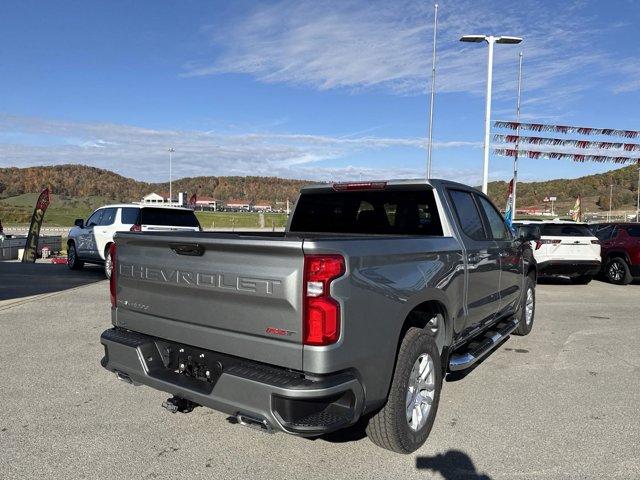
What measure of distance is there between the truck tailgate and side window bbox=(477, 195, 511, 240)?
3.07 m

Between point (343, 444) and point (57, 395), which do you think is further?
point (57, 395)

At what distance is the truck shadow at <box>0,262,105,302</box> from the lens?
9922 mm

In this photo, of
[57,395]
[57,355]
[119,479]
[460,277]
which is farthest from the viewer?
[57,355]

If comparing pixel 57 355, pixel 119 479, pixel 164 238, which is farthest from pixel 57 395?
pixel 164 238

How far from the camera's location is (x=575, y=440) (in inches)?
144

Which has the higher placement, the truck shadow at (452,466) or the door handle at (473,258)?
the door handle at (473,258)

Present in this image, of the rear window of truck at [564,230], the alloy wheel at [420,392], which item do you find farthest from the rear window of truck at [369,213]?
the rear window of truck at [564,230]

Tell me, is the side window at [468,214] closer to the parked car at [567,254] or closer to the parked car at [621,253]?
the parked car at [567,254]

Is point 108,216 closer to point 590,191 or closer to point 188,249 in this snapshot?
point 188,249

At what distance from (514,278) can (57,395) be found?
15.5ft

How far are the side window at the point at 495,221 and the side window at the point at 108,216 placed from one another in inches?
370

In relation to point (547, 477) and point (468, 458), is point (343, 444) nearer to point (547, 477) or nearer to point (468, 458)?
point (468, 458)

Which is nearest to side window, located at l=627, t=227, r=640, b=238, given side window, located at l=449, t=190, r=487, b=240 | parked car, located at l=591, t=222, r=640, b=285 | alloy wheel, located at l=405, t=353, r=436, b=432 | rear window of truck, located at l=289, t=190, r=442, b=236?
parked car, located at l=591, t=222, r=640, b=285

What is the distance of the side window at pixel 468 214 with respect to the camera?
14.6 ft
